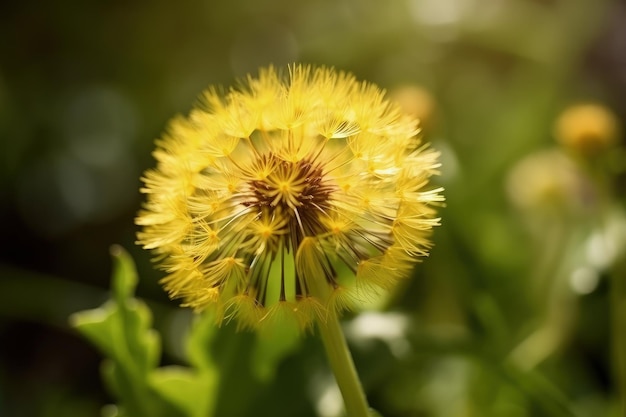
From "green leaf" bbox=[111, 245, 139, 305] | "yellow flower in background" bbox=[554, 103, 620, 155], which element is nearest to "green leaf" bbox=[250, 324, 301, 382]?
"green leaf" bbox=[111, 245, 139, 305]

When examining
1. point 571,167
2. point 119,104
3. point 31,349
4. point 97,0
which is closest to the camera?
point 571,167

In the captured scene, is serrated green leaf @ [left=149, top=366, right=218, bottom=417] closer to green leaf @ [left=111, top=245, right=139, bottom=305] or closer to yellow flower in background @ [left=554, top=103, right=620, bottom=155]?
green leaf @ [left=111, top=245, right=139, bottom=305]

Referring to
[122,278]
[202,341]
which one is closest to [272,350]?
[202,341]

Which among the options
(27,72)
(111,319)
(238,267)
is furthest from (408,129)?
(27,72)

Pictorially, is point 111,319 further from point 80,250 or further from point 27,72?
point 27,72

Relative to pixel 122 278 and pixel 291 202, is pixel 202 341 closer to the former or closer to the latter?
pixel 122 278

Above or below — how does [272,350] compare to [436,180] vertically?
below
